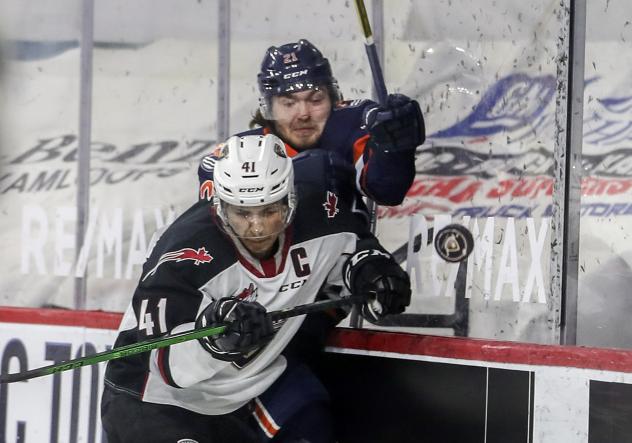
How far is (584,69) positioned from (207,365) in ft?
3.93

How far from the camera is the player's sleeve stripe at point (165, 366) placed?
2580 mm

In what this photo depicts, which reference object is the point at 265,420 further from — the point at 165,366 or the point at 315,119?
the point at 315,119

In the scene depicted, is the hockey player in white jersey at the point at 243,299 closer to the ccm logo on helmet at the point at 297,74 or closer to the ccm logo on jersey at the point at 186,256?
the ccm logo on jersey at the point at 186,256

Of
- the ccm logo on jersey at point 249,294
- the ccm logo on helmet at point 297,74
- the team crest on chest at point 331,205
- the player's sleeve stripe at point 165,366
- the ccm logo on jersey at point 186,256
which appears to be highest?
the ccm logo on helmet at point 297,74

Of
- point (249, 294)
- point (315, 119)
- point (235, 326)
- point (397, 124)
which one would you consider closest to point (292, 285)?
point (249, 294)

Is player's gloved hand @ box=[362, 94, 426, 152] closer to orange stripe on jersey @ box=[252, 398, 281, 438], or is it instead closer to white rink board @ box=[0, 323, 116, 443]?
orange stripe on jersey @ box=[252, 398, 281, 438]

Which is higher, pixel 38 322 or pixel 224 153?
pixel 224 153

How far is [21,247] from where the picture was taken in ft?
12.8

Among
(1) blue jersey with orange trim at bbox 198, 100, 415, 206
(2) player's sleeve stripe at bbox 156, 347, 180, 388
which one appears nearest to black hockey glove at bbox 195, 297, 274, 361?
(2) player's sleeve stripe at bbox 156, 347, 180, 388

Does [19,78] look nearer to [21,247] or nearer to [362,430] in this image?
[21,247]

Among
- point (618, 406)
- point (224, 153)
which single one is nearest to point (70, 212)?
point (224, 153)

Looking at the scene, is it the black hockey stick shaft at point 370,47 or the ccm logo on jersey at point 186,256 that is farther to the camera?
the black hockey stick shaft at point 370,47

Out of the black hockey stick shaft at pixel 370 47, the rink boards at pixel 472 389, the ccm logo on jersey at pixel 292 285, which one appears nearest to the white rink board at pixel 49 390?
the rink boards at pixel 472 389

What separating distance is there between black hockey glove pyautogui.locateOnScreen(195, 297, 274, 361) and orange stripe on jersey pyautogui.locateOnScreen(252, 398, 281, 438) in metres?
0.41
